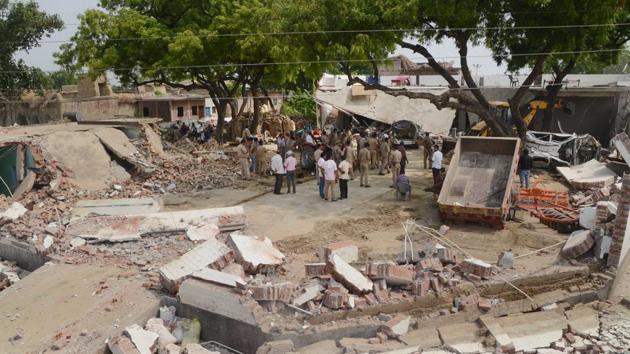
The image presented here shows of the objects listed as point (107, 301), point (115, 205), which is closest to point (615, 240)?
point (107, 301)

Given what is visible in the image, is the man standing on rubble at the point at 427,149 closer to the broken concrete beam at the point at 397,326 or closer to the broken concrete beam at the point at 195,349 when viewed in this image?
the broken concrete beam at the point at 397,326

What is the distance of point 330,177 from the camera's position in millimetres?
13695

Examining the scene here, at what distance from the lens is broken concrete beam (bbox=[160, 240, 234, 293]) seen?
27.9 feet

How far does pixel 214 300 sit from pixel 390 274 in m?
2.58

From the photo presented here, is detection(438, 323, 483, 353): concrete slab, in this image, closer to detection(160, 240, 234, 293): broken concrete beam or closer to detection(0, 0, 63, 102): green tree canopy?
detection(160, 240, 234, 293): broken concrete beam

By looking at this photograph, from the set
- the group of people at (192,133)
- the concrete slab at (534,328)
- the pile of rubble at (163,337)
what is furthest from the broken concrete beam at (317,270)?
the group of people at (192,133)

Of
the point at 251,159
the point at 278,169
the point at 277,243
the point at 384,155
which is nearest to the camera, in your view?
the point at 277,243

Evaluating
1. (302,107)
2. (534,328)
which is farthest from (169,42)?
(534,328)

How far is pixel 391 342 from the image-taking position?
7148 mm

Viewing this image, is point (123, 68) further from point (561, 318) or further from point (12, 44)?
point (561, 318)

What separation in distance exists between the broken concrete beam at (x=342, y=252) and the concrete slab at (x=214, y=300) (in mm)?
1731

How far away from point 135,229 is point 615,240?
8.65m

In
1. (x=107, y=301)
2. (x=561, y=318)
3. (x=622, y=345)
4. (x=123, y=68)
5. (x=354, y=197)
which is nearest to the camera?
(x=622, y=345)

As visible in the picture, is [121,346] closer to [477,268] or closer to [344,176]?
[477,268]
